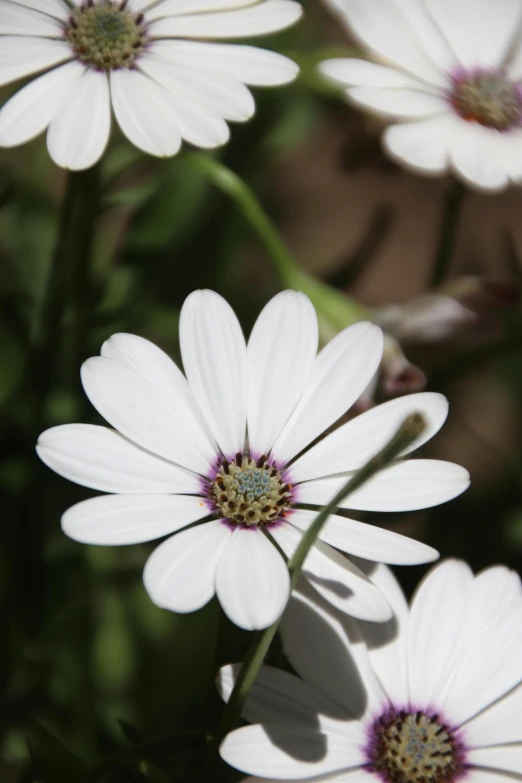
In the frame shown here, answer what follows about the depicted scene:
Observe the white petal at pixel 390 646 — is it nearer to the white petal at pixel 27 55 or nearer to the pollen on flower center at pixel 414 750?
the pollen on flower center at pixel 414 750

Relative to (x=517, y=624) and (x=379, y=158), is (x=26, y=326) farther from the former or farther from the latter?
(x=517, y=624)

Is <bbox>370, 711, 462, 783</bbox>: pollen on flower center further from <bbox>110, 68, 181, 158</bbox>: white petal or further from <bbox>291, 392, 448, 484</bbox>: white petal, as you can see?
<bbox>110, 68, 181, 158</bbox>: white petal

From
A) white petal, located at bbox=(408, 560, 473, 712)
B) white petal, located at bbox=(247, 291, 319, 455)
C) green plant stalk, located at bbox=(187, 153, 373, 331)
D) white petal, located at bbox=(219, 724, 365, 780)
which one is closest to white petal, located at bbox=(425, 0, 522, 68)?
green plant stalk, located at bbox=(187, 153, 373, 331)

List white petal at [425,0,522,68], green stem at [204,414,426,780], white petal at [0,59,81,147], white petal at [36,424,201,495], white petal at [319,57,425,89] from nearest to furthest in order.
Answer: green stem at [204,414,426,780], white petal at [36,424,201,495], white petal at [0,59,81,147], white petal at [319,57,425,89], white petal at [425,0,522,68]

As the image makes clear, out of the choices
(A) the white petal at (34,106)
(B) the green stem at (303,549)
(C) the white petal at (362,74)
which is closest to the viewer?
(B) the green stem at (303,549)

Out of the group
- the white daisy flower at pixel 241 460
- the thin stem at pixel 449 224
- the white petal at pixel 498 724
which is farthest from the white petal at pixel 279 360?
the thin stem at pixel 449 224

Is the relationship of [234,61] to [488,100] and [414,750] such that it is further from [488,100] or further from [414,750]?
[414,750]
